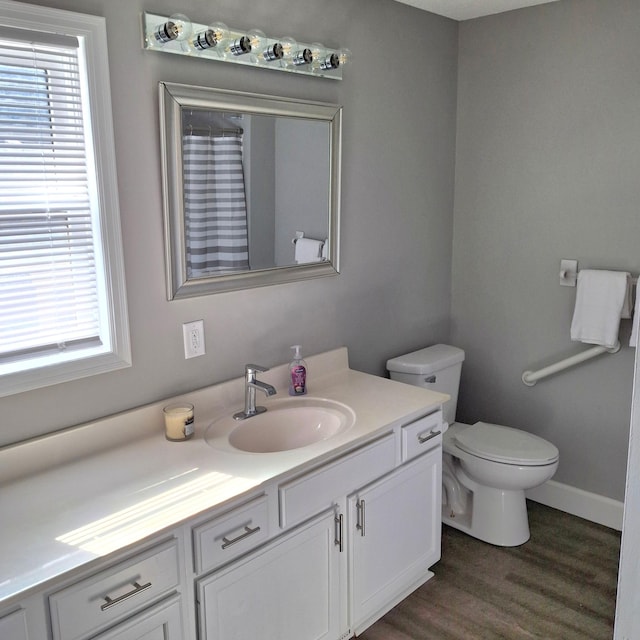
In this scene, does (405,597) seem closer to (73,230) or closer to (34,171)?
(73,230)

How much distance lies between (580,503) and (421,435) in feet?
3.90

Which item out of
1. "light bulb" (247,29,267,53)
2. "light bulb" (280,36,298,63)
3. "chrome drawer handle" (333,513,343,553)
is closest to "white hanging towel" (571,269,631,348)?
"chrome drawer handle" (333,513,343,553)

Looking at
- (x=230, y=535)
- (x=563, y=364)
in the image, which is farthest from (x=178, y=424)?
(x=563, y=364)

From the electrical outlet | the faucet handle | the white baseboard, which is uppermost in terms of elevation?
the electrical outlet

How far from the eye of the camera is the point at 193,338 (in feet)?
7.43

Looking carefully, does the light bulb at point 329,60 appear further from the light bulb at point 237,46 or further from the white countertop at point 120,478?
the white countertop at point 120,478

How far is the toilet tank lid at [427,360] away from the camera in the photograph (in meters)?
2.98

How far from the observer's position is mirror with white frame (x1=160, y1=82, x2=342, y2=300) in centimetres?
214

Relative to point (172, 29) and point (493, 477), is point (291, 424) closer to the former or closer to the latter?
point (493, 477)

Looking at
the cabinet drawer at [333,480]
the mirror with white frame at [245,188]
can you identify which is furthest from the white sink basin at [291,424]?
the mirror with white frame at [245,188]

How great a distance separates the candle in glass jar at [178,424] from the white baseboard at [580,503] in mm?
1968

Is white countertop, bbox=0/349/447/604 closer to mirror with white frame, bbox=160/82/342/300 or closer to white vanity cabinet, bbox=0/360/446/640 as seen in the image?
white vanity cabinet, bbox=0/360/446/640

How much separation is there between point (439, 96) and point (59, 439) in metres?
2.29

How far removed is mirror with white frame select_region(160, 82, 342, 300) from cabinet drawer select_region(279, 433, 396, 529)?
72 centimetres
